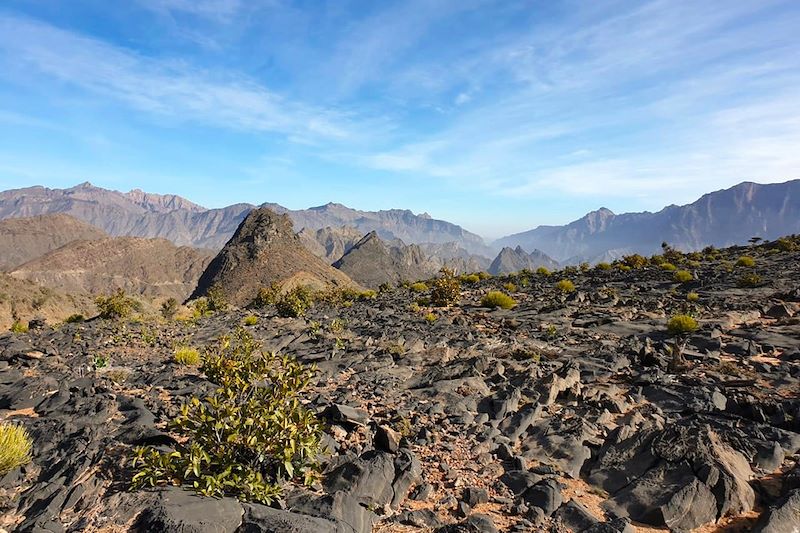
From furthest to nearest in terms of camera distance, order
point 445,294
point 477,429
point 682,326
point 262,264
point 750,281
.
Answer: point 262,264, point 445,294, point 750,281, point 682,326, point 477,429

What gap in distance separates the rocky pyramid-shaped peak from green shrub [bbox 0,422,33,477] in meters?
61.0

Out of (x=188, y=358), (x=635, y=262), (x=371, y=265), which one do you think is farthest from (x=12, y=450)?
(x=371, y=265)

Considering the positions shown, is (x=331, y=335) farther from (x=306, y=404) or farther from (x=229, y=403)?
(x=229, y=403)

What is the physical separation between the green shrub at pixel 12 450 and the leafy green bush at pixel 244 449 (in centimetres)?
150

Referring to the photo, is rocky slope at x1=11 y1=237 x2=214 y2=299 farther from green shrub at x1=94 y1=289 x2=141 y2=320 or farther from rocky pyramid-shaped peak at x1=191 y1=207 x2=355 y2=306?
green shrub at x1=94 y1=289 x2=141 y2=320

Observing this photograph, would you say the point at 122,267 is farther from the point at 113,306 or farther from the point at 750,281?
the point at 750,281

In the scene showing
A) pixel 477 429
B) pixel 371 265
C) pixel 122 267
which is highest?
pixel 477 429

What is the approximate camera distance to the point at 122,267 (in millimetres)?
159875

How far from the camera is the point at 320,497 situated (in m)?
5.20

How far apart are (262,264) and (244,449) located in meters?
74.0

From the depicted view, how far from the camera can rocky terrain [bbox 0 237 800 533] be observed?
16.5ft

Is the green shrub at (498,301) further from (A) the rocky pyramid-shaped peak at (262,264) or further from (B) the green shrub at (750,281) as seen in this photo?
(A) the rocky pyramid-shaped peak at (262,264)

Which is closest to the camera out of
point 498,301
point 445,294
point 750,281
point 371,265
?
point 750,281

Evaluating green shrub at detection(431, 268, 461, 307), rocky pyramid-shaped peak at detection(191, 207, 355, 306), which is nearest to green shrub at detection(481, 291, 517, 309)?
green shrub at detection(431, 268, 461, 307)
